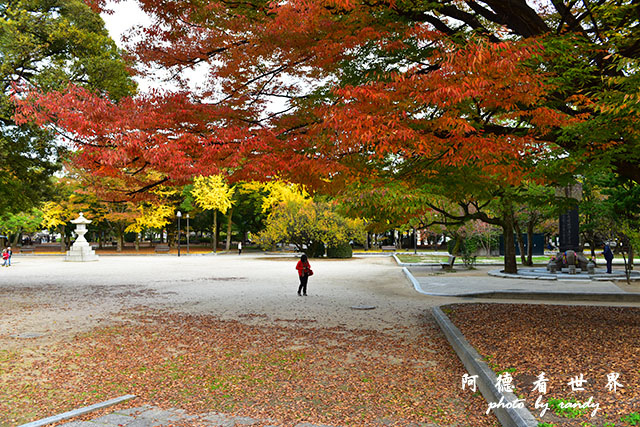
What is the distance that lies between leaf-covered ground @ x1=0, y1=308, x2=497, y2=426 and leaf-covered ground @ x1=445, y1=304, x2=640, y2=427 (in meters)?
0.62

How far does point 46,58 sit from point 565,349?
53.8 feet

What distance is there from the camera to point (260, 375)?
625cm

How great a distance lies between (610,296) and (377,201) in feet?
30.9

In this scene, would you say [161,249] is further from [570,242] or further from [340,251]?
[570,242]

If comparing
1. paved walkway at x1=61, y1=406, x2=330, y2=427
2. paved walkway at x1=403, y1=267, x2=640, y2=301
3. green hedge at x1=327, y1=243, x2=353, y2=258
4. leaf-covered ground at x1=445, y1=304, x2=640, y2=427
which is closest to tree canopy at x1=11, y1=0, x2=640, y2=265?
leaf-covered ground at x1=445, y1=304, x2=640, y2=427

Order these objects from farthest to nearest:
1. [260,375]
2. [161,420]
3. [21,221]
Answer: [21,221] < [260,375] < [161,420]

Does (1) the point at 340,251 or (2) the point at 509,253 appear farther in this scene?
(1) the point at 340,251

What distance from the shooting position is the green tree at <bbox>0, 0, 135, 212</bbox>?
14.0 metres

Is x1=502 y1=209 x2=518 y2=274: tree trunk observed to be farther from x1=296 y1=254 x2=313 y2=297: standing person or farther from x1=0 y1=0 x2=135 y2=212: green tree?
x1=0 y1=0 x2=135 y2=212: green tree

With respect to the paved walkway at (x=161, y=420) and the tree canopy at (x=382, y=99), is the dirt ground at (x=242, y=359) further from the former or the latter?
the tree canopy at (x=382, y=99)

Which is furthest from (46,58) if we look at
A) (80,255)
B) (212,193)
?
(212,193)

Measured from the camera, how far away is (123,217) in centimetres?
5119

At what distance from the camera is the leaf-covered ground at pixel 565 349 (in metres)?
4.48

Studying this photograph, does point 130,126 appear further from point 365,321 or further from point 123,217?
point 123,217
